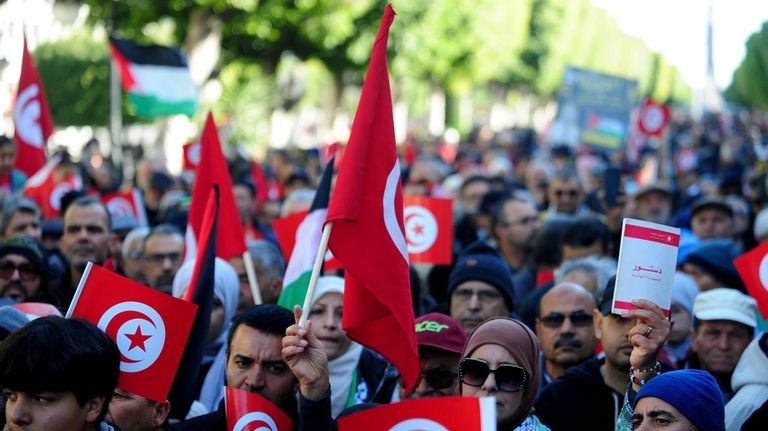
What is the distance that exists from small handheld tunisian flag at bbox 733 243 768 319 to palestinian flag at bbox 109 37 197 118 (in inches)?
405

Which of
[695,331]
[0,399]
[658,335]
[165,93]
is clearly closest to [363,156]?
[658,335]

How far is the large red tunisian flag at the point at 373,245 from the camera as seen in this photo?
15.0ft

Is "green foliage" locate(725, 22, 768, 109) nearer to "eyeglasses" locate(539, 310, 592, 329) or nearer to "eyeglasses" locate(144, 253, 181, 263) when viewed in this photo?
"eyeglasses" locate(144, 253, 181, 263)

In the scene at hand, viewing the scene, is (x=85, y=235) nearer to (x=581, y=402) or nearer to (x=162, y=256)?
(x=162, y=256)

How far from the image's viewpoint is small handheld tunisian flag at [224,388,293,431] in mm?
4582

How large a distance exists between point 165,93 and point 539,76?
57.5 m

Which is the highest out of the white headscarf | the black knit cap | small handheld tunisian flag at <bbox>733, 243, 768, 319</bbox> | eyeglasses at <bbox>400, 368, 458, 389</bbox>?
small handheld tunisian flag at <bbox>733, 243, 768, 319</bbox>

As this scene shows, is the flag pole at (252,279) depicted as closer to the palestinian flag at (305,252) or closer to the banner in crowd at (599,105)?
the palestinian flag at (305,252)

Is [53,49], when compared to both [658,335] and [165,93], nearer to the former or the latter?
[165,93]

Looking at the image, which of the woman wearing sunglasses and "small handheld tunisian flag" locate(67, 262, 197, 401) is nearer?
the woman wearing sunglasses

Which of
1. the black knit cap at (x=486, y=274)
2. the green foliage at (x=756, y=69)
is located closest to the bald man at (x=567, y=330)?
the black knit cap at (x=486, y=274)

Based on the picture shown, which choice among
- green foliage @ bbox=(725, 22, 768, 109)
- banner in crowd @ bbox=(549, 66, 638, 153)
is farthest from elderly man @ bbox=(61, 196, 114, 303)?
green foliage @ bbox=(725, 22, 768, 109)

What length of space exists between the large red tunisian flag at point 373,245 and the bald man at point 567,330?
1.65m

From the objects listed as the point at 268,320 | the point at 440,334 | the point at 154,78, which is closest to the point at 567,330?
the point at 440,334
